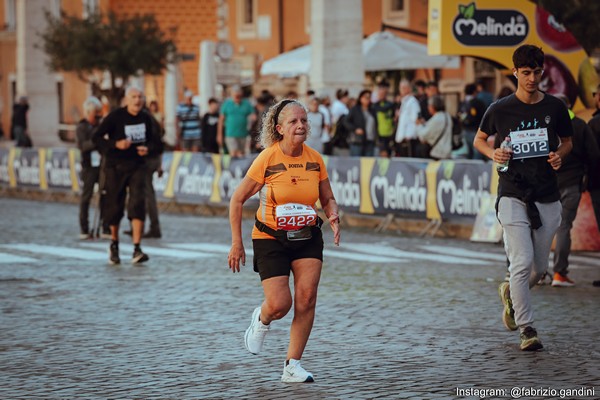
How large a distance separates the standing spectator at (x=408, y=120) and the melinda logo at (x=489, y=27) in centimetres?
364

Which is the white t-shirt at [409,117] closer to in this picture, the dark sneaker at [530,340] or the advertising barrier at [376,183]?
the advertising barrier at [376,183]

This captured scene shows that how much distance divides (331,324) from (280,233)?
278 centimetres

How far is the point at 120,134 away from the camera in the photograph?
17.3m

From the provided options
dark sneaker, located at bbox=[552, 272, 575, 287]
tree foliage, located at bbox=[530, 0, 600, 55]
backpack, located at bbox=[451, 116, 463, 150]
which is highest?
tree foliage, located at bbox=[530, 0, 600, 55]

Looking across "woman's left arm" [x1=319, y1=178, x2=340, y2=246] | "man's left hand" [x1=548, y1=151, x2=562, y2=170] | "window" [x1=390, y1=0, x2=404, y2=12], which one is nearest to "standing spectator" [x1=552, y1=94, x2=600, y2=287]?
"man's left hand" [x1=548, y1=151, x2=562, y2=170]

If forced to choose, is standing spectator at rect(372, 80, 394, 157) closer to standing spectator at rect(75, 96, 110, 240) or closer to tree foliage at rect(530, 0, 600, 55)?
tree foliage at rect(530, 0, 600, 55)

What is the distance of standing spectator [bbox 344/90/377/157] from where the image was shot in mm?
26719

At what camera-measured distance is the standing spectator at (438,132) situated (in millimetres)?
23781

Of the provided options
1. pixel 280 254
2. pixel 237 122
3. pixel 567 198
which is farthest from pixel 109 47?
pixel 280 254

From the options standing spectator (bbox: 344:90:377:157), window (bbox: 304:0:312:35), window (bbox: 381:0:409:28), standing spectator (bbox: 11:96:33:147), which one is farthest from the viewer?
window (bbox: 304:0:312:35)

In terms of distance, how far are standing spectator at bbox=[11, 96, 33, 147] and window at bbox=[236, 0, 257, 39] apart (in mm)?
9054

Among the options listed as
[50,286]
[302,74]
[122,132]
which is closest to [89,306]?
[50,286]

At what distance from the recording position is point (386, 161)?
885 inches

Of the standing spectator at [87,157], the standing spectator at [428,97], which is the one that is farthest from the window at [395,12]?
the standing spectator at [87,157]
